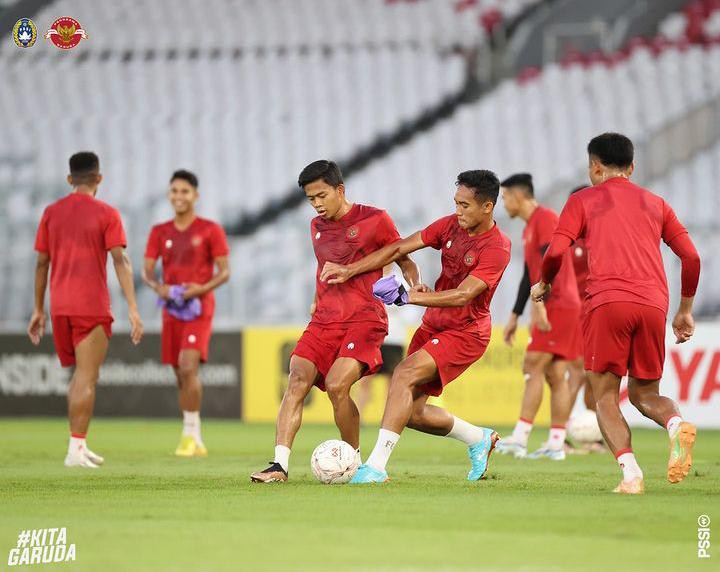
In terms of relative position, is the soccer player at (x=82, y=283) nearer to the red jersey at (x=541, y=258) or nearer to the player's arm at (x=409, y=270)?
the player's arm at (x=409, y=270)

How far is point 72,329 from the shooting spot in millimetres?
10406

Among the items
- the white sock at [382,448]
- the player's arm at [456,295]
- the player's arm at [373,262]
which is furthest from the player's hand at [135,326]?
the player's arm at [456,295]

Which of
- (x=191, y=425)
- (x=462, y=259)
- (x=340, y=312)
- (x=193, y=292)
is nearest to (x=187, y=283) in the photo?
(x=193, y=292)

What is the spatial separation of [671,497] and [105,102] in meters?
18.2

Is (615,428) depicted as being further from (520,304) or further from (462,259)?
(520,304)

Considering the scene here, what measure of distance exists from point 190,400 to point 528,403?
2.99m

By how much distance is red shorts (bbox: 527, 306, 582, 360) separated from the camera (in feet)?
38.0

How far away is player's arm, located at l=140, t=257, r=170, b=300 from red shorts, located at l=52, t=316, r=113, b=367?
56.7 inches

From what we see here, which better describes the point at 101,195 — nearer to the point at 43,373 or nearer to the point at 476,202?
the point at 43,373

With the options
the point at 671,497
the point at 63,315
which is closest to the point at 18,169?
the point at 63,315

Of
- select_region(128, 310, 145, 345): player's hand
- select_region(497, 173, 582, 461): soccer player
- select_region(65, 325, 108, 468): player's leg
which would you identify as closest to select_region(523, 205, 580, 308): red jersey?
select_region(497, 173, 582, 461): soccer player

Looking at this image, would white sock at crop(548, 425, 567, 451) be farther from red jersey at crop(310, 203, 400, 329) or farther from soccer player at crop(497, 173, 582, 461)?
red jersey at crop(310, 203, 400, 329)

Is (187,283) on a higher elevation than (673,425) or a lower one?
higher

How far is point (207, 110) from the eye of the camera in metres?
23.4
